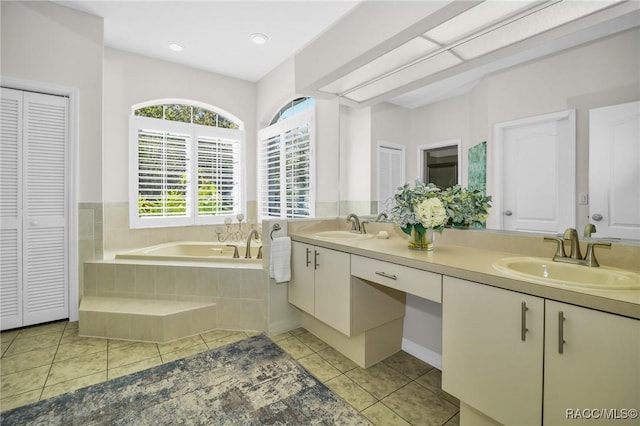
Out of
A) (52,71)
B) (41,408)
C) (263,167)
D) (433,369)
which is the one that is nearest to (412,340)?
(433,369)

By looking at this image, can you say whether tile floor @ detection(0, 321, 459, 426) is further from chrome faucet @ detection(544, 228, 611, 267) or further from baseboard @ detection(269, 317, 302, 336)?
chrome faucet @ detection(544, 228, 611, 267)

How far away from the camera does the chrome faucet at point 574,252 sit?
1.22 meters

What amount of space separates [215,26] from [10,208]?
8.11 feet

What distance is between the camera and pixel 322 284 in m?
2.05

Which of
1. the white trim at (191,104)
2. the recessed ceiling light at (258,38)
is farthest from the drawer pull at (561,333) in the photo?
the white trim at (191,104)

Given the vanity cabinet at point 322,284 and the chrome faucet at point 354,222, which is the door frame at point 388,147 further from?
the vanity cabinet at point 322,284

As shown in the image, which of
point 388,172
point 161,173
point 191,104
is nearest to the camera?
point 388,172

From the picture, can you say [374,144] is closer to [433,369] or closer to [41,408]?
[433,369]

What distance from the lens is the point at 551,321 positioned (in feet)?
3.18

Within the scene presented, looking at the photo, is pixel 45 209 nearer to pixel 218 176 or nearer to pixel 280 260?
pixel 218 176

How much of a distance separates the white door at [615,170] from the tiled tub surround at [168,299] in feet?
7.15

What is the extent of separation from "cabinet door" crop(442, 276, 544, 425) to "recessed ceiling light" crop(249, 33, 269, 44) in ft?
10.1

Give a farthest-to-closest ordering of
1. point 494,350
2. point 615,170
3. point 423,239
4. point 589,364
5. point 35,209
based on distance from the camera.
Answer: point 35,209
point 423,239
point 615,170
point 494,350
point 589,364

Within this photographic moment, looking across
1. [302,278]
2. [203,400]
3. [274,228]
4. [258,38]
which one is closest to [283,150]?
[258,38]
